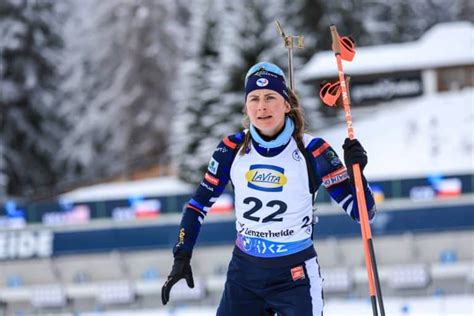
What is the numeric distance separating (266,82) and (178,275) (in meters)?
1.20

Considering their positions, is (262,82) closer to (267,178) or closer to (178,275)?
(267,178)

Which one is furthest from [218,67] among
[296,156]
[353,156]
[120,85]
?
[296,156]

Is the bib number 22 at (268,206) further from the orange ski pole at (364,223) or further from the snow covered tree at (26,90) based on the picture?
the snow covered tree at (26,90)

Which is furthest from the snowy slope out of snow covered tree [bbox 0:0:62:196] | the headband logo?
the headband logo

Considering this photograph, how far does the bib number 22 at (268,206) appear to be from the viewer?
5.11m

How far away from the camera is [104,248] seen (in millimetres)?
18062

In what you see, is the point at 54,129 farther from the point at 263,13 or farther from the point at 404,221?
the point at 404,221

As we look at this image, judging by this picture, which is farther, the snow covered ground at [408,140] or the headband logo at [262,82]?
the snow covered ground at [408,140]

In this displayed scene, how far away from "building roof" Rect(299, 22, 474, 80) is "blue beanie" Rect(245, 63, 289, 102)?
36.8 metres

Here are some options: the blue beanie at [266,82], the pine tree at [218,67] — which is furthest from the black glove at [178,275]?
the pine tree at [218,67]

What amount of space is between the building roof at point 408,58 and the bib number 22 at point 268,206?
121 ft

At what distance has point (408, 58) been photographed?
1751 inches

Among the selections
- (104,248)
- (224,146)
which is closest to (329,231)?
(104,248)

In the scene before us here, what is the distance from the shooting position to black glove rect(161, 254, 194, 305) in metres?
5.32
